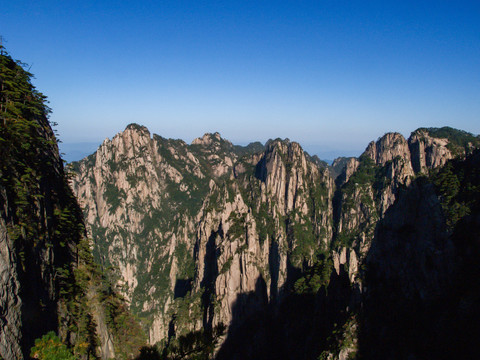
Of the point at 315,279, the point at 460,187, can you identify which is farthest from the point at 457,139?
the point at 315,279

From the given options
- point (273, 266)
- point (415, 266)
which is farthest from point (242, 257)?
point (415, 266)

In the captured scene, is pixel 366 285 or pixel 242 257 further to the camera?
pixel 242 257

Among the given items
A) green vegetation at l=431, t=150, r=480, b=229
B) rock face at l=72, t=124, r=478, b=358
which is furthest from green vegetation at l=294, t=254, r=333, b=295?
green vegetation at l=431, t=150, r=480, b=229

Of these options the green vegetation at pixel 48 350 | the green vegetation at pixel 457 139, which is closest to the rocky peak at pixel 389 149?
the green vegetation at pixel 457 139

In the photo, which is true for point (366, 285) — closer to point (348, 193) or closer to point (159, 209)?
point (348, 193)

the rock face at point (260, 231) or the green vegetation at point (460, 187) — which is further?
the green vegetation at point (460, 187)

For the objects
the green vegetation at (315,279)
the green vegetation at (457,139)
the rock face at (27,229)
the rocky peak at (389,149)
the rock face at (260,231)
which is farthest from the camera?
the rocky peak at (389,149)

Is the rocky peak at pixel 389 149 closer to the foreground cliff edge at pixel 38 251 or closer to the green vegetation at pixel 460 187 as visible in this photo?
the green vegetation at pixel 460 187

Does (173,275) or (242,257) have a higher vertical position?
(242,257)

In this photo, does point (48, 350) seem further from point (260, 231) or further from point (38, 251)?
point (260, 231)
